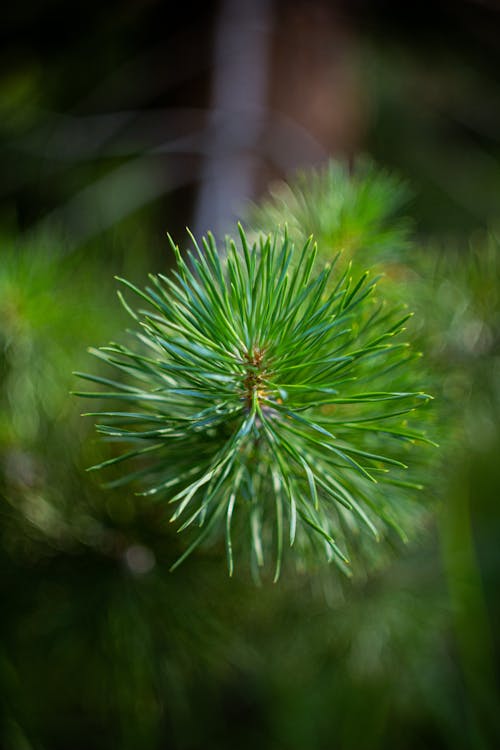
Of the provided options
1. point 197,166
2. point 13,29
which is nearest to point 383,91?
point 197,166

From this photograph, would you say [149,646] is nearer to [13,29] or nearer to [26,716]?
[26,716]

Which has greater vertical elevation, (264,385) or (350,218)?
(350,218)

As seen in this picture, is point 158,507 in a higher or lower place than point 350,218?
lower

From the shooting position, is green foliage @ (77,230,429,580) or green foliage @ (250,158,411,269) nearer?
green foliage @ (77,230,429,580)

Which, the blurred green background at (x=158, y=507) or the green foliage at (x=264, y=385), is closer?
the green foliage at (x=264, y=385)

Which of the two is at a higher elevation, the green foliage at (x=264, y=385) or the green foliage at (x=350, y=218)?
the green foliage at (x=350, y=218)

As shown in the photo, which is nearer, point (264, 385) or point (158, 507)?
point (264, 385)

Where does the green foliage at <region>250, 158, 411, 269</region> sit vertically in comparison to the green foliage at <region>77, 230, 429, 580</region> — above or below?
above

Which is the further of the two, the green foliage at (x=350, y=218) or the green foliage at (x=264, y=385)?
the green foliage at (x=350, y=218)
